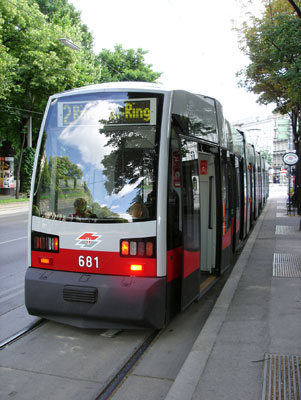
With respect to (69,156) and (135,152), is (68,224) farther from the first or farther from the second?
(135,152)

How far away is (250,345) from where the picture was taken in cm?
479

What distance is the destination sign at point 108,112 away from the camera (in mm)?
5102

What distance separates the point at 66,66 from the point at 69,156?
79.9 ft

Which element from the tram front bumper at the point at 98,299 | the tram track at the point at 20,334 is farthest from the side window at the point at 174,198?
the tram track at the point at 20,334

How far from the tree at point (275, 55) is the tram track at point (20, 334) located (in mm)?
8158

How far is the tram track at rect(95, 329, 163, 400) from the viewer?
3.91 meters

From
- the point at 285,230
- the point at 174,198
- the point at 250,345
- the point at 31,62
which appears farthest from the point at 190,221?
the point at 31,62

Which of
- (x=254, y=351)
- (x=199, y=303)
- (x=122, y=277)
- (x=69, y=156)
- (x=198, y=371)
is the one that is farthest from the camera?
(x=199, y=303)

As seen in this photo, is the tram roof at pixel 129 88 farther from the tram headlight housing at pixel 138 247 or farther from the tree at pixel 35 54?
the tree at pixel 35 54

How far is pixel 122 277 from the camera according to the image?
492 centimetres

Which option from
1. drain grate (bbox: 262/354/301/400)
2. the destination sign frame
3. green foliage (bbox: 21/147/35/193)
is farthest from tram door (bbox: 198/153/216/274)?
green foliage (bbox: 21/147/35/193)

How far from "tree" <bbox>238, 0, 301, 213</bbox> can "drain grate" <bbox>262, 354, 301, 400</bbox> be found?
7.87 m

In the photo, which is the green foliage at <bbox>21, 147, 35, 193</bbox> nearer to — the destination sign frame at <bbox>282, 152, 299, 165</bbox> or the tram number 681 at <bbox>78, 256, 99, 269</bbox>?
the destination sign frame at <bbox>282, 152, 299, 165</bbox>

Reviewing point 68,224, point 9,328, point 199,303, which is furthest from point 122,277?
point 199,303
